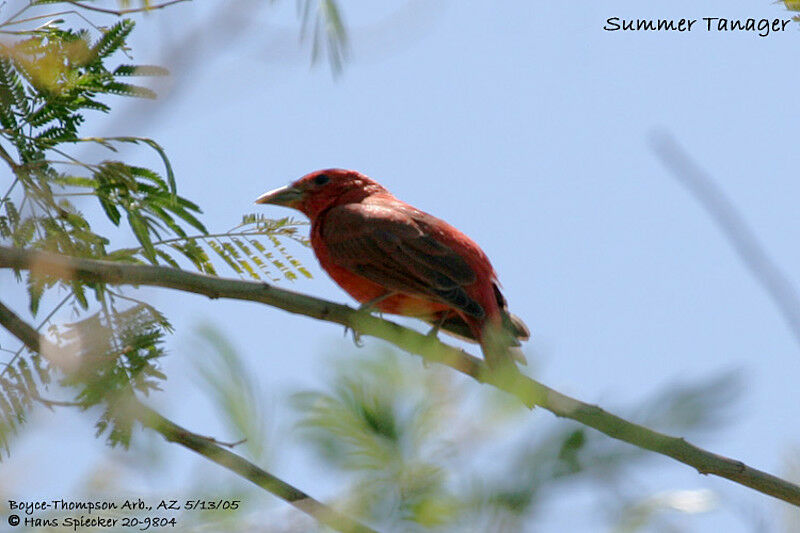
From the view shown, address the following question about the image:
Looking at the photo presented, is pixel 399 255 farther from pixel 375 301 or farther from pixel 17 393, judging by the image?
pixel 17 393

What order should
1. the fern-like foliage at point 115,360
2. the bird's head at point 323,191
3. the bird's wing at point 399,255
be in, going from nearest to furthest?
1. the fern-like foliage at point 115,360
2. the bird's wing at point 399,255
3. the bird's head at point 323,191

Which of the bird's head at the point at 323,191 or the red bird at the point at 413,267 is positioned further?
the bird's head at the point at 323,191

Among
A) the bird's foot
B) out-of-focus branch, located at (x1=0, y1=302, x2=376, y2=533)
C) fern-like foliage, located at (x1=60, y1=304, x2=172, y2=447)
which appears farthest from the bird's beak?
out-of-focus branch, located at (x1=0, y1=302, x2=376, y2=533)

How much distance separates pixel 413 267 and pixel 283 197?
1566 millimetres

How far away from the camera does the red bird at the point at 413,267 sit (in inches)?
191

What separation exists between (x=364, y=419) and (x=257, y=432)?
8.3 inches

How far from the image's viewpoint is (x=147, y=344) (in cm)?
317

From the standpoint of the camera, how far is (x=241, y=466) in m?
1.92

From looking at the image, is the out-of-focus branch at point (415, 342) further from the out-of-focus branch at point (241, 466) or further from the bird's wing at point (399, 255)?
the bird's wing at point (399, 255)

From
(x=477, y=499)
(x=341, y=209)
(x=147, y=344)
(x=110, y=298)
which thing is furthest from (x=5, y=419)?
(x=341, y=209)

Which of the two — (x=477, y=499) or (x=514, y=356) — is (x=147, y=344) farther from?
(x=477, y=499)

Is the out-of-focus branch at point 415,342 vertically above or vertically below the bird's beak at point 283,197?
below

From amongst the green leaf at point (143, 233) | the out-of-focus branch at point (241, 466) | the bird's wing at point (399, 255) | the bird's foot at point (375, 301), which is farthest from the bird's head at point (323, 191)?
the out-of-focus branch at point (241, 466)

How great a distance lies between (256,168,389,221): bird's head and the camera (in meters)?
6.11
